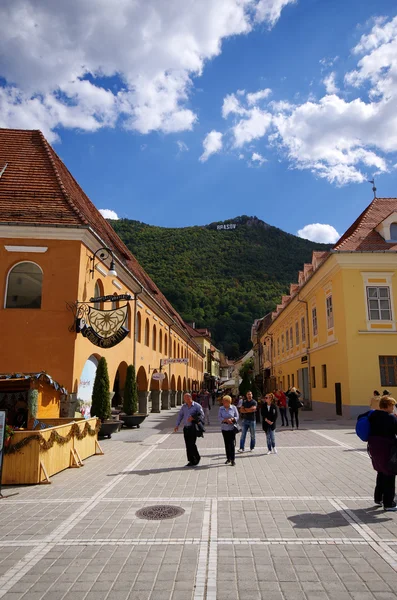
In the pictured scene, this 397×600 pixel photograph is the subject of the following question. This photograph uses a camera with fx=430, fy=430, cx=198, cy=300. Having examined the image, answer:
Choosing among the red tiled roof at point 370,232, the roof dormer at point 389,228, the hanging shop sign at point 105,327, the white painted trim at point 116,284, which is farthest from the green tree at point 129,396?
the roof dormer at point 389,228

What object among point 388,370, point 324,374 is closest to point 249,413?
point 388,370

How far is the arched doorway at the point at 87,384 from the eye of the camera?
14.5 m

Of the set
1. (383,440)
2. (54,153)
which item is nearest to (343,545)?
(383,440)

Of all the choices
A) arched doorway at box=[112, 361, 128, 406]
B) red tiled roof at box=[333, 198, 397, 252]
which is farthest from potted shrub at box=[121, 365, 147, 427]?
red tiled roof at box=[333, 198, 397, 252]

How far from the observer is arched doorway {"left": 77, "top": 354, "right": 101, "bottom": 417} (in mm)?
14508

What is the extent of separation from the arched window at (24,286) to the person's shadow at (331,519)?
1092 cm

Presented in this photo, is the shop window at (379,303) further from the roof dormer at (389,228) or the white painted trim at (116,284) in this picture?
the white painted trim at (116,284)

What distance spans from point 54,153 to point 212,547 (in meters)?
17.5

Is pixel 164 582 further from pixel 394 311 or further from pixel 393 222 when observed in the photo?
pixel 393 222

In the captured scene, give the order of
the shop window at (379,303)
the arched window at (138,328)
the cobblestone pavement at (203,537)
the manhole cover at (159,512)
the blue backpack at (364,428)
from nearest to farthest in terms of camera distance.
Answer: the cobblestone pavement at (203,537) → the manhole cover at (159,512) → the blue backpack at (364,428) → the shop window at (379,303) → the arched window at (138,328)

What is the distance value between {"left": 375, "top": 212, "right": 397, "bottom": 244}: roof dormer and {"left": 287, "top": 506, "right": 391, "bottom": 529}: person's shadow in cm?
1915

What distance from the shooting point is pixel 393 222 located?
22.8m

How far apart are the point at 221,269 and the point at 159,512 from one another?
95.8 meters

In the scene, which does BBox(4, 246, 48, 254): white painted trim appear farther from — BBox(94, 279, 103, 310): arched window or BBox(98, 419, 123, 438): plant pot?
BBox(98, 419, 123, 438): plant pot
